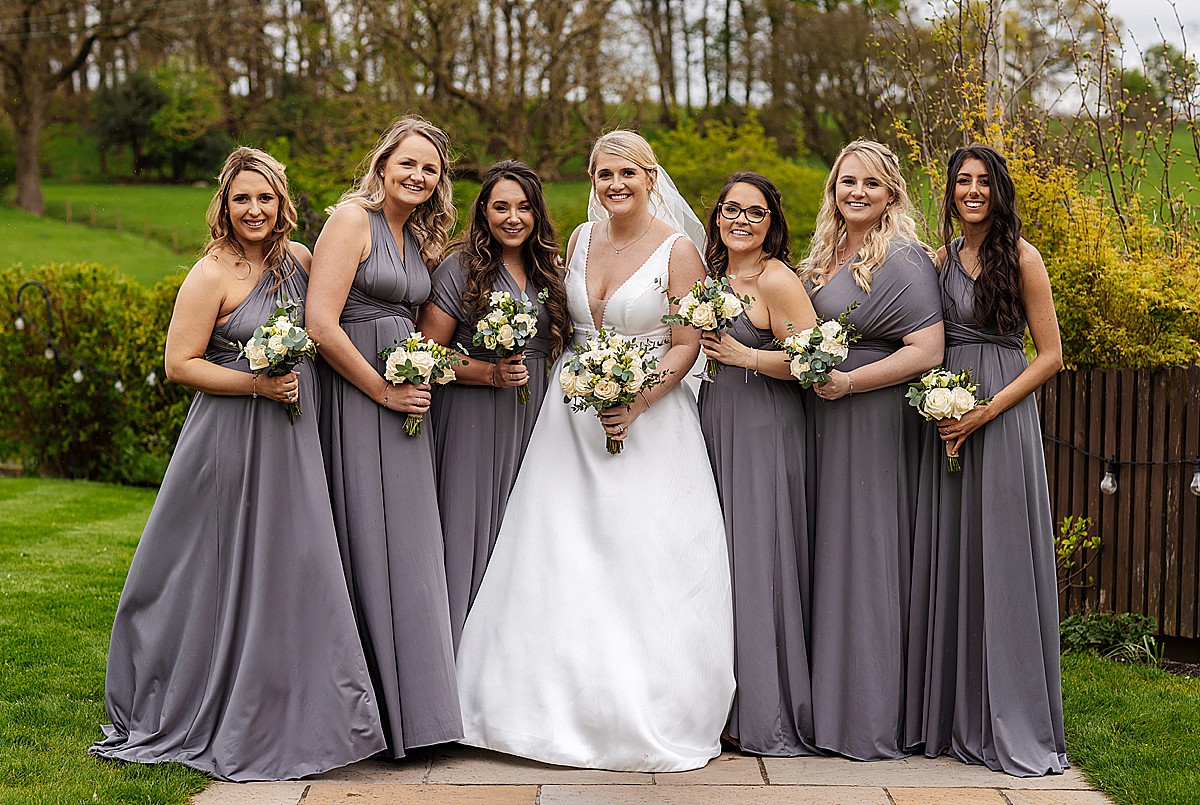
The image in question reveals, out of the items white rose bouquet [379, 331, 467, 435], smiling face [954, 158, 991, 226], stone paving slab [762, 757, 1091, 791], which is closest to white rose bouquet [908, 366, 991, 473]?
smiling face [954, 158, 991, 226]

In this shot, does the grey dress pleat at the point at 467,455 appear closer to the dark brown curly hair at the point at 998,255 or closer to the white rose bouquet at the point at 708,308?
the white rose bouquet at the point at 708,308

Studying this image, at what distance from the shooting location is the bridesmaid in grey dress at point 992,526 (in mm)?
4762

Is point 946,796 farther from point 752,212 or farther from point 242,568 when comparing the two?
point 242,568

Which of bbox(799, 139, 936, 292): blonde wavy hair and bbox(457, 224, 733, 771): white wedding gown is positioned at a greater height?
bbox(799, 139, 936, 292): blonde wavy hair

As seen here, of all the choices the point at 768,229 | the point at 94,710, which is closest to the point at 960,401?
the point at 768,229

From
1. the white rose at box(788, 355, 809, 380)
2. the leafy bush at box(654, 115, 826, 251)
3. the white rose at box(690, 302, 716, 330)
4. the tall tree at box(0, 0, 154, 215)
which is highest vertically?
the tall tree at box(0, 0, 154, 215)

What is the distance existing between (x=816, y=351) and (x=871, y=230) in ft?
2.46

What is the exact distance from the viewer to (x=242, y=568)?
4.63m

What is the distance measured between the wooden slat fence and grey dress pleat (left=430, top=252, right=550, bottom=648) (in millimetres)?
3333

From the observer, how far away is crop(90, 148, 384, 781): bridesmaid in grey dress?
4539 mm

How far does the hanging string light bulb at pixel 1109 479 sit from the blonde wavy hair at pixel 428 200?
12.5 feet

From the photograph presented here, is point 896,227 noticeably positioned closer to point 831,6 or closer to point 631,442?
point 631,442

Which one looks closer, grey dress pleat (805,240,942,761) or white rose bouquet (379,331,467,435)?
white rose bouquet (379,331,467,435)

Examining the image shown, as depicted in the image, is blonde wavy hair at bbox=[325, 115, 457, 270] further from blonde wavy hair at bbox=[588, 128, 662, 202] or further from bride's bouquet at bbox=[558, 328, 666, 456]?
bride's bouquet at bbox=[558, 328, 666, 456]
